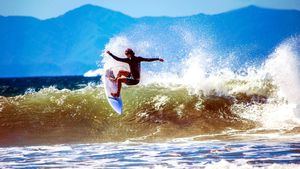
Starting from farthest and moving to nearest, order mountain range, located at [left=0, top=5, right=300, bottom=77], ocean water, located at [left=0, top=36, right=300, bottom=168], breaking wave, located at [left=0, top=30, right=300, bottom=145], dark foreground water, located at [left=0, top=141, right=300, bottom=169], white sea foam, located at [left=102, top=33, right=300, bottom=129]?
mountain range, located at [left=0, top=5, right=300, bottom=77], white sea foam, located at [left=102, top=33, right=300, bottom=129], breaking wave, located at [left=0, top=30, right=300, bottom=145], ocean water, located at [left=0, top=36, right=300, bottom=168], dark foreground water, located at [left=0, top=141, right=300, bottom=169]

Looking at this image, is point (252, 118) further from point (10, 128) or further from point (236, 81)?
point (10, 128)

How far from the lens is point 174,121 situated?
10.1 metres

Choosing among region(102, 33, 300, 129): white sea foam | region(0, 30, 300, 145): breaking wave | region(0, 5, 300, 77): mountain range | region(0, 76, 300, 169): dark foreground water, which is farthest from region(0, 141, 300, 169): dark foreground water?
region(0, 5, 300, 77): mountain range

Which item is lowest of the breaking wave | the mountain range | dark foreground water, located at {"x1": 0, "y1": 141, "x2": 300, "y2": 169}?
dark foreground water, located at {"x1": 0, "y1": 141, "x2": 300, "y2": 169}

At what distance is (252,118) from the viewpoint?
1041 centimetres

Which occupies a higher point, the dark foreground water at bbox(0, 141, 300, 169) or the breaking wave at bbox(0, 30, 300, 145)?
the breaking wave at bbox(0, 30, 300, 145)

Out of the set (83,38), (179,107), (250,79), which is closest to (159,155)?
(179,107)

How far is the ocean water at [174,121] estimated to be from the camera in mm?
7141

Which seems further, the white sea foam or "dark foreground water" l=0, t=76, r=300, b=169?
the white sea foam

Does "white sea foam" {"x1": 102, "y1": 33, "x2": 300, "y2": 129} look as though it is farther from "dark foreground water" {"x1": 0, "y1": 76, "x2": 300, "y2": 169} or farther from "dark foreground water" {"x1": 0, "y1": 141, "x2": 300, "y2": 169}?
"dark foreground water" {"x1": 0, "y1": 141, "x2": 300, "y2": 169}

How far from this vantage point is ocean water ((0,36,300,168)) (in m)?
7.14

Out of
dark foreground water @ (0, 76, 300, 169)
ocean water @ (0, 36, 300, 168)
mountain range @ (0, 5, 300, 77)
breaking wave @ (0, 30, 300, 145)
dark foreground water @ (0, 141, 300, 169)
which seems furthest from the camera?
mountain range @ (0, 5, 300, 77)

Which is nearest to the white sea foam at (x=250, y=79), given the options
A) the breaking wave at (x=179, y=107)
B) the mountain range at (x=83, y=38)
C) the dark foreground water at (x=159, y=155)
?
the breaking wave at (x=179, y=107)

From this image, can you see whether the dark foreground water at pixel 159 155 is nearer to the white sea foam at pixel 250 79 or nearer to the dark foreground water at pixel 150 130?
the dark foreground water at pixel 150 130
